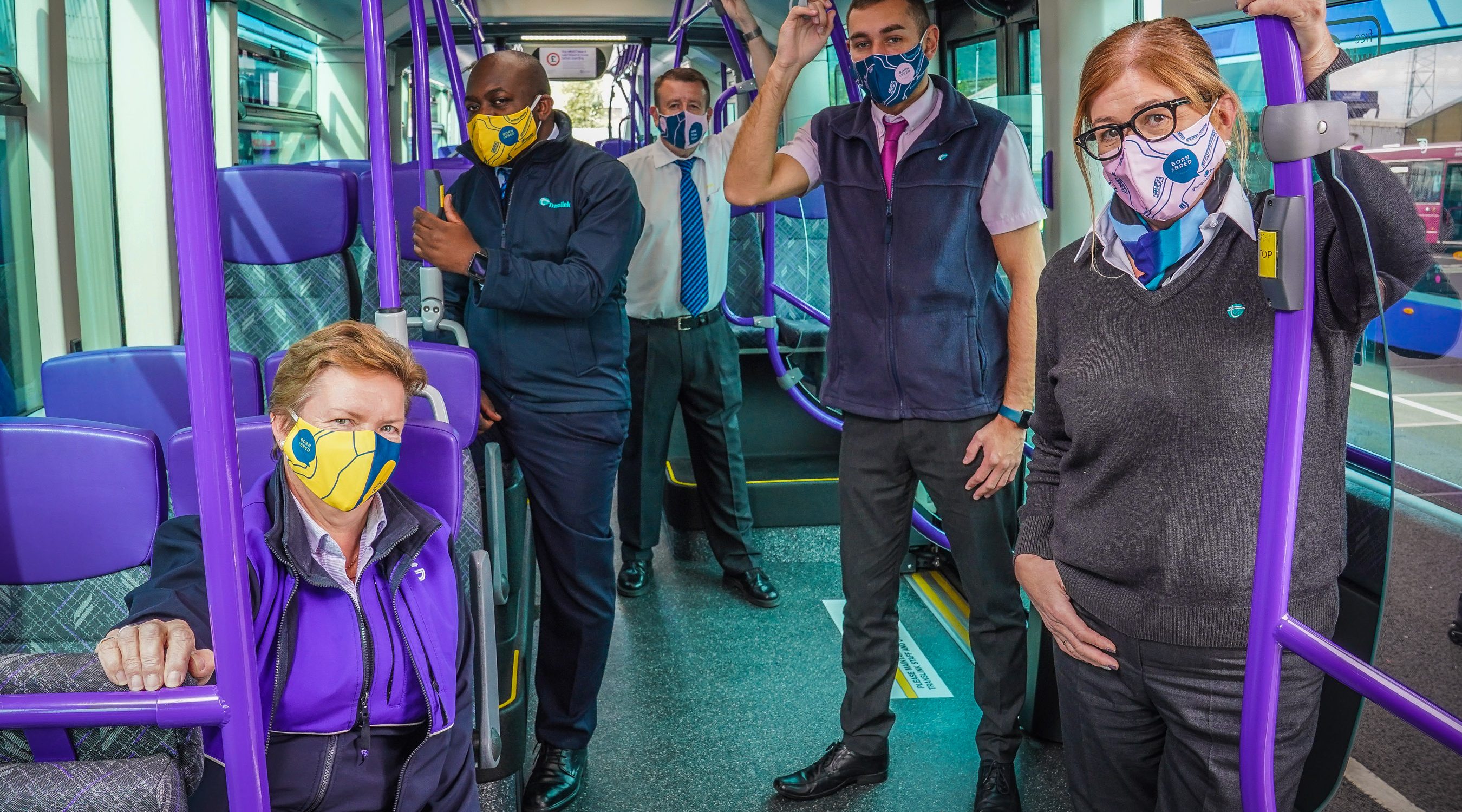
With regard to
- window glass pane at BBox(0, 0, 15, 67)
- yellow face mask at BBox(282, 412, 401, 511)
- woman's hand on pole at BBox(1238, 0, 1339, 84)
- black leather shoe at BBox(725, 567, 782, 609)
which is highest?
window glass pane at BBox(0, 0, 15, 67)

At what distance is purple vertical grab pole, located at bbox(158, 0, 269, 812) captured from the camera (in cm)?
109

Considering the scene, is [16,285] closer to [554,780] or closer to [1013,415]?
[554,780]

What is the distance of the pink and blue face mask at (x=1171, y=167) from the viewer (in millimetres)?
1356

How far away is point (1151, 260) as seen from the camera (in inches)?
55.6

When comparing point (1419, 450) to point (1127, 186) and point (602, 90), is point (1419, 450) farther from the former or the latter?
point (602, 90)

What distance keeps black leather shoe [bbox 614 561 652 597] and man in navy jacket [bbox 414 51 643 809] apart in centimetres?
136

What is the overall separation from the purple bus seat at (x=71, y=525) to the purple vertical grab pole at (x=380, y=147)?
0.59 m

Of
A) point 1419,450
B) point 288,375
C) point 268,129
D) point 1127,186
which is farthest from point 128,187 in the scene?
point 1419,450

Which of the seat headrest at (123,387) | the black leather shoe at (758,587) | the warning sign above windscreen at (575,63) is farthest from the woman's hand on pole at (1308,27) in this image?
the warning sign above windscreen at (575,63)

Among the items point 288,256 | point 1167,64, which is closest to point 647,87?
point 288,256

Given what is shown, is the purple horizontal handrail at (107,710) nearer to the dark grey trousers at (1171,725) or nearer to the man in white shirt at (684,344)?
the dark grey trousers at (1171,725)

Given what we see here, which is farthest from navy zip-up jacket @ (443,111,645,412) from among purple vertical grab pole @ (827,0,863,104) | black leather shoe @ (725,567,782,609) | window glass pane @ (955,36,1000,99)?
window glass pane @ (955,36,1000,99)

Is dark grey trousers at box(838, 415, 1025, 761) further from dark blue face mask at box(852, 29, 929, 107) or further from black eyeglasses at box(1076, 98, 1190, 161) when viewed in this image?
black eyeglasses at box(1076, 98, 1190, 161)

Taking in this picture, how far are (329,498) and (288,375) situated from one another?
0.66 ft
